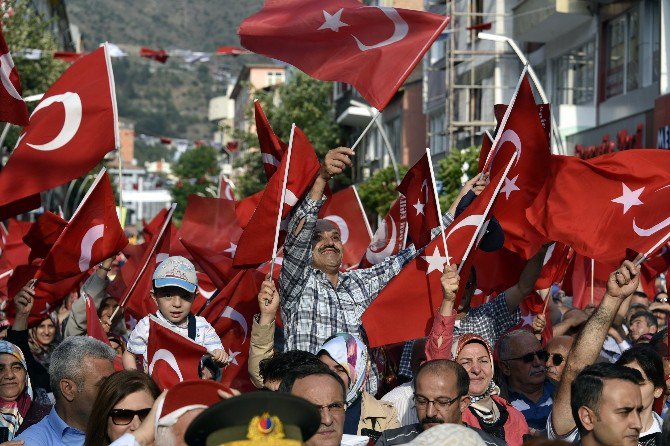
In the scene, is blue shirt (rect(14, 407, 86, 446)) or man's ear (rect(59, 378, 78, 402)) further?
man's ear (rect(59, 378, 78, 402))

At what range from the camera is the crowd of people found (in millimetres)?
4133

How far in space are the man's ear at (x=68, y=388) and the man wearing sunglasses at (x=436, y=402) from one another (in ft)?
4.77

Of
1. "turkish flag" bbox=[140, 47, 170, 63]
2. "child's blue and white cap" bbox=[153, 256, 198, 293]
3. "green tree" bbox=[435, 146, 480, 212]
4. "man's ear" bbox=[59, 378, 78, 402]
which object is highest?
"turkish flag" bbox=[140, 47, 170, 63]

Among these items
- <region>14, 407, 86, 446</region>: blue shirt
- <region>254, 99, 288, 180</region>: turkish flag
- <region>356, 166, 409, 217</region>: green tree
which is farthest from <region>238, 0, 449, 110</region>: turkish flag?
<region>356, 166, 409, 217</region>: green tree

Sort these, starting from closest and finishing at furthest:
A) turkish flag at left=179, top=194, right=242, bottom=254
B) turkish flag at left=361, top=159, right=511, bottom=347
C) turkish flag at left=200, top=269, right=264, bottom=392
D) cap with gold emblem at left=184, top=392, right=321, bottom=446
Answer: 1. cap with gold emblem at left=184, top=392, right=321, bottom=446
2. turkish flag at left=361, top=159, right=511, bottom=347
3. turkish flag at left=200, top=269, right=264, bottom=392
4. turkish flag at left=179, top=194, right=242, bottom=254

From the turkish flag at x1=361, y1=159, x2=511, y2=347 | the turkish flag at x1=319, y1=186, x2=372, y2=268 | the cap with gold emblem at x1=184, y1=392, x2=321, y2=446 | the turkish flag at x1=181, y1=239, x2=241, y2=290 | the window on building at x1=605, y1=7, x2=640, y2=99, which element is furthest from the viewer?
the window on building at x1=605, y1=7, x2=640, y2=99

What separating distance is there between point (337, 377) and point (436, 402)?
0.57 m

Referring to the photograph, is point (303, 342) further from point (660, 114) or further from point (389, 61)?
point (660, 114)

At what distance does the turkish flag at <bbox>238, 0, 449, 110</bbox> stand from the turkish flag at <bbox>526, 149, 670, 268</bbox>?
1238 millimetres

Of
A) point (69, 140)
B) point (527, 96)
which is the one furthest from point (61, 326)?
point (527, 96)

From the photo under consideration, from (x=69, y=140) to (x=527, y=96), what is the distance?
369 centimetres

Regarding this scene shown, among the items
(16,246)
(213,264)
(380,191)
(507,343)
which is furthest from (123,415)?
(380,191)

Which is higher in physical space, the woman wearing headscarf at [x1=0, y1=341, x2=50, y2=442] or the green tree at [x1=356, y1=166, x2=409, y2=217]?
the woman wearing headscarf at [x1=0, y1=341, x2=50, y2=442]

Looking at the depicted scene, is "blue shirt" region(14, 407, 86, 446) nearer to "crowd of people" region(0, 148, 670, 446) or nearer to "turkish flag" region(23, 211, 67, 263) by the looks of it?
"crowd of people" region(0, 148, 670, 446)
